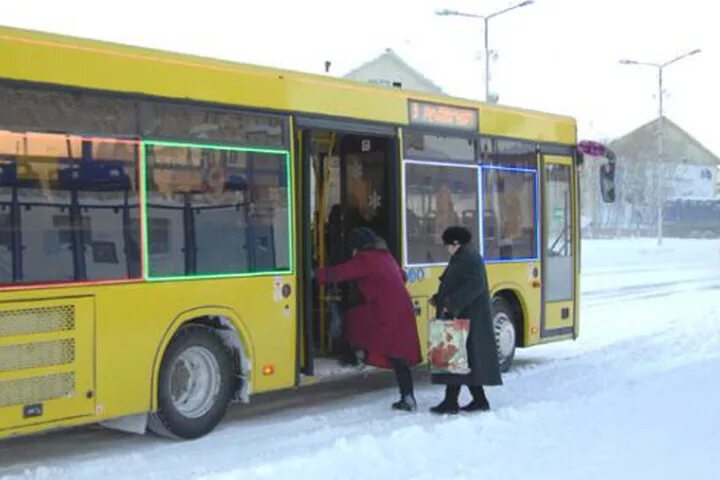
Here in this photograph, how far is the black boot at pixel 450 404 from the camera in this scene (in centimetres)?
839

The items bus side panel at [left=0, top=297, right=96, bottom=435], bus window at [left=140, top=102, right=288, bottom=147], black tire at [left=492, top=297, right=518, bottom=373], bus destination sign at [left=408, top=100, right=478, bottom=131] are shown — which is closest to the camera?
bus side panel at [left=0, top=297, right=96, bottom=435]

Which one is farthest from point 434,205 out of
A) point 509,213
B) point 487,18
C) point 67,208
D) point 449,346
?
point 487,18

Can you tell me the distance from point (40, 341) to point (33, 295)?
12.1 inches

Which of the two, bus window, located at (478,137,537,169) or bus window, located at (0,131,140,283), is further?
bus window, located at (478,137,537,169)

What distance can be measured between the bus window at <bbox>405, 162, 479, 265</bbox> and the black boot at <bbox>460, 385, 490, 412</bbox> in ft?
4.93

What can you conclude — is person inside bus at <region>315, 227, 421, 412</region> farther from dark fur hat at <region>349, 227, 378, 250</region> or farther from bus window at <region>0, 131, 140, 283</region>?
bus window at <region>0, 131, 140, 283</region>

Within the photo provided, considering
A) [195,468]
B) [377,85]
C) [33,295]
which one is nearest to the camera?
[33,295]

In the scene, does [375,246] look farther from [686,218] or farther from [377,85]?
[686,218]

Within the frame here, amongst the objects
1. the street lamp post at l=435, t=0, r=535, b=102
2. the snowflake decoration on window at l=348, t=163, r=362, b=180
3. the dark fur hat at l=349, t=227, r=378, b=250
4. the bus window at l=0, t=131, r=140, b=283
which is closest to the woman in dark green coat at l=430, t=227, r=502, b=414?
the dark fur hat at l=349, t=227, r=378, b=250

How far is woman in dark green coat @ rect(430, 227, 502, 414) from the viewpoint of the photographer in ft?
27.4

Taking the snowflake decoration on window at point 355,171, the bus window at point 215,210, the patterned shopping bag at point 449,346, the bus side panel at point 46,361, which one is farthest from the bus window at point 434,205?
the bus side panel at point 46,361

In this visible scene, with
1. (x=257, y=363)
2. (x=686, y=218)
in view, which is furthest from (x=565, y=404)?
(x=686, y=218)

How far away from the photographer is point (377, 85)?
9273mm

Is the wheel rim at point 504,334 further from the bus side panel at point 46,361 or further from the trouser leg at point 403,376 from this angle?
the bus side panel at point 46,361
